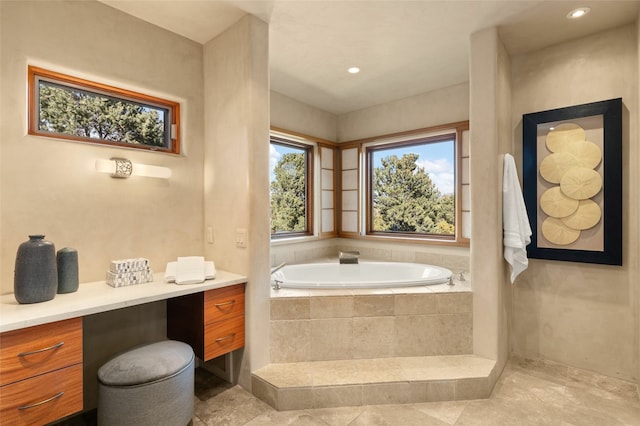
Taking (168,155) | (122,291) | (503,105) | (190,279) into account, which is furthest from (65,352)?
(503,105)

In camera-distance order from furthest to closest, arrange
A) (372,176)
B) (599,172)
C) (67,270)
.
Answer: (372,176)
(599,172)
(67,270)

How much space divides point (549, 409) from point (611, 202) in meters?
1.55

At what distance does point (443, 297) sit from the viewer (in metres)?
2.40

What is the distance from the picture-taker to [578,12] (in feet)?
7.18

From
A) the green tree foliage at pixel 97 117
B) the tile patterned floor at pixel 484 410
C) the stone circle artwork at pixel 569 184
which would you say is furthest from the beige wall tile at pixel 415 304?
the green tree foliage at pixel 97 117

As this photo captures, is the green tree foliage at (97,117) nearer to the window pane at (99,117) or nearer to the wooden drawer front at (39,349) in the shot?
the window pane at (99,117)

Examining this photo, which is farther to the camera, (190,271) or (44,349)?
(190,271)

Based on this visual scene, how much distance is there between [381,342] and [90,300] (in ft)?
6.03

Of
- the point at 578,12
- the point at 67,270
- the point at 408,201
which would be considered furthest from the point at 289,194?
the point at 578,12

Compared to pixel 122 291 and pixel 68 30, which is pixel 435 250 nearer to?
pixel 122 291

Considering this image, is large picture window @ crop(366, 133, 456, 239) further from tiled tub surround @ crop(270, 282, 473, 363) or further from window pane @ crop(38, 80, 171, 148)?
window pane @ crop(38, 80, 171, 148)

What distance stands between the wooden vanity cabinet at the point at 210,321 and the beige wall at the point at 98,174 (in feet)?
0.81

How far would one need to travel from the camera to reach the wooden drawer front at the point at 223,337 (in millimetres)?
2041

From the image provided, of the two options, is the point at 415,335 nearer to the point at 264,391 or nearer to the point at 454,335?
the point at 454,335
